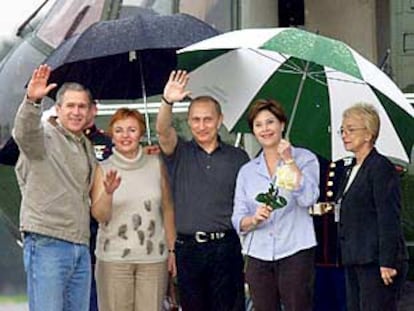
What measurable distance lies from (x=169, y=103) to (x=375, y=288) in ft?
4.21

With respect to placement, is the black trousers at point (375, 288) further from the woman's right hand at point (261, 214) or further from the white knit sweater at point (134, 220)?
the white knit sweater at point (134, 220)

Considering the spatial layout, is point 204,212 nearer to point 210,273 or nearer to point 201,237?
point 201,237

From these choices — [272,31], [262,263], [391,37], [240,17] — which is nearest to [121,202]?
[262,263]

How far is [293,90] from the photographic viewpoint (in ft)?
17.3

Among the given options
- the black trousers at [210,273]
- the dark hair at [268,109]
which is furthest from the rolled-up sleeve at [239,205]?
the dark hair at [268,109]

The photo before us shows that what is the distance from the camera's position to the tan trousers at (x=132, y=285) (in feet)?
15.9

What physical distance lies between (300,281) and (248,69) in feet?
3.92

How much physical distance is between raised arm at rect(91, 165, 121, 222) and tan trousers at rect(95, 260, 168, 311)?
10.9 inches

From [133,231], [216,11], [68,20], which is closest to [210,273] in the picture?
[133,231]

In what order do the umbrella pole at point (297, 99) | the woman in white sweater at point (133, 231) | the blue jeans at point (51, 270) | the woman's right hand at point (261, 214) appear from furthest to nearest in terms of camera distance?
the umbrella pole at point (297, 99) → the woman in white sweater at point (133, 231) → the woman's right hand at point (261, 214) → the blue jeans at point (51, 270)

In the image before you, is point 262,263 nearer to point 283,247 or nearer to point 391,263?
point 283,247

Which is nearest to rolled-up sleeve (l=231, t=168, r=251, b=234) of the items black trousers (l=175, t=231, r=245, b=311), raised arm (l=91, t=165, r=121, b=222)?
black trousers (l=175, t=231, r=245, b=311)

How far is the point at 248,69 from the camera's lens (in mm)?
5258

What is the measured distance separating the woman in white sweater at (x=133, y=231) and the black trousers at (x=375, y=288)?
0.93 m
